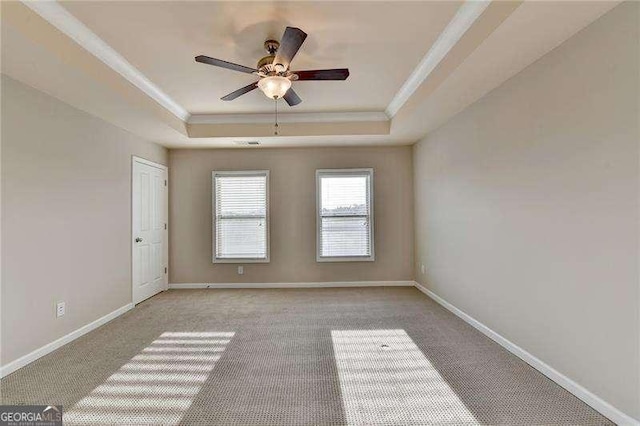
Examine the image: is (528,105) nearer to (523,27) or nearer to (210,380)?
(523,27)

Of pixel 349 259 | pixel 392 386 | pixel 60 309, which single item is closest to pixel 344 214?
pixel 349 259

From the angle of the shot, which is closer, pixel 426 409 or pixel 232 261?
pixel 426 409

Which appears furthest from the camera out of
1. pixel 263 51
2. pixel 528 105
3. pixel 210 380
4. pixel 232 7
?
pixel 263 51

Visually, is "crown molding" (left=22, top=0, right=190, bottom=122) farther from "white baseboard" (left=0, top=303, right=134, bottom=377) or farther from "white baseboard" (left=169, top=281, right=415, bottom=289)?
"white baseboard" (left=169, top=281, right=415, bottom=289)

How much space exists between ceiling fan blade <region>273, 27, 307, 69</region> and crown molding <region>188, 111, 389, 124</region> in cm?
216

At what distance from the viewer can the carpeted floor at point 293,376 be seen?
203 cm

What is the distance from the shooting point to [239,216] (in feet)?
18.1

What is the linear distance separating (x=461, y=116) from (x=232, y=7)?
8.91 ft

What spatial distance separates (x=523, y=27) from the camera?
6.70 feet

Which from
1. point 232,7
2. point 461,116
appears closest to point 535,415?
point 461,116

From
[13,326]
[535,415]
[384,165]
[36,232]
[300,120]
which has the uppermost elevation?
[300,120]

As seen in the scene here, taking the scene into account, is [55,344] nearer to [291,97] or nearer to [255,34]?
[291,97]

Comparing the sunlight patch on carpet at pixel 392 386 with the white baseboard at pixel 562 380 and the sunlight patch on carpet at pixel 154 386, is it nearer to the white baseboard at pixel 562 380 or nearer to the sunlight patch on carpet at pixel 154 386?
the white baseboard at pixel 562 380

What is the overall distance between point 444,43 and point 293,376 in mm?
2980
